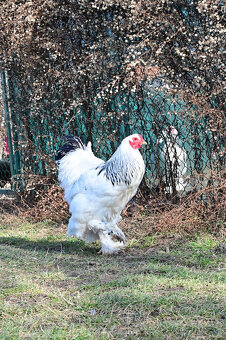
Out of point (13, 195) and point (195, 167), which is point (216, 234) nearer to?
point (195, 167)

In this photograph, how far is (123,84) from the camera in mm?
5930

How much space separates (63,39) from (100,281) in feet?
13.4

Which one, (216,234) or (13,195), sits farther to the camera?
(13,195)

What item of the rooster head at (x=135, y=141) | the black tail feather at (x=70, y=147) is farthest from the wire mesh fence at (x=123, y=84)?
the rooster head at (x=135, y=141)

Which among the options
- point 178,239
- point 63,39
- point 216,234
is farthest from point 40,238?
Result: point 63,39

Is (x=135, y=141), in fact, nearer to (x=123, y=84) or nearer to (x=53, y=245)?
(x=123, y=84)

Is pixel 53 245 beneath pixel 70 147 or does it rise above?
beneath

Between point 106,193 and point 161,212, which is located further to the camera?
point 161,212

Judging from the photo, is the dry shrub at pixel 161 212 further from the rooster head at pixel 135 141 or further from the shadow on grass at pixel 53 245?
the rooster head at pixel 135 141

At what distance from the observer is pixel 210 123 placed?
19.1 ft

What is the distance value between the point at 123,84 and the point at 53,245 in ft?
6.70

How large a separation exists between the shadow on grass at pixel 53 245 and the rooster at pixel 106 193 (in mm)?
205

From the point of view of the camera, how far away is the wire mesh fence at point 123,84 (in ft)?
19.1

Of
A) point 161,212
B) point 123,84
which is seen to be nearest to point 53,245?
point 161,212
